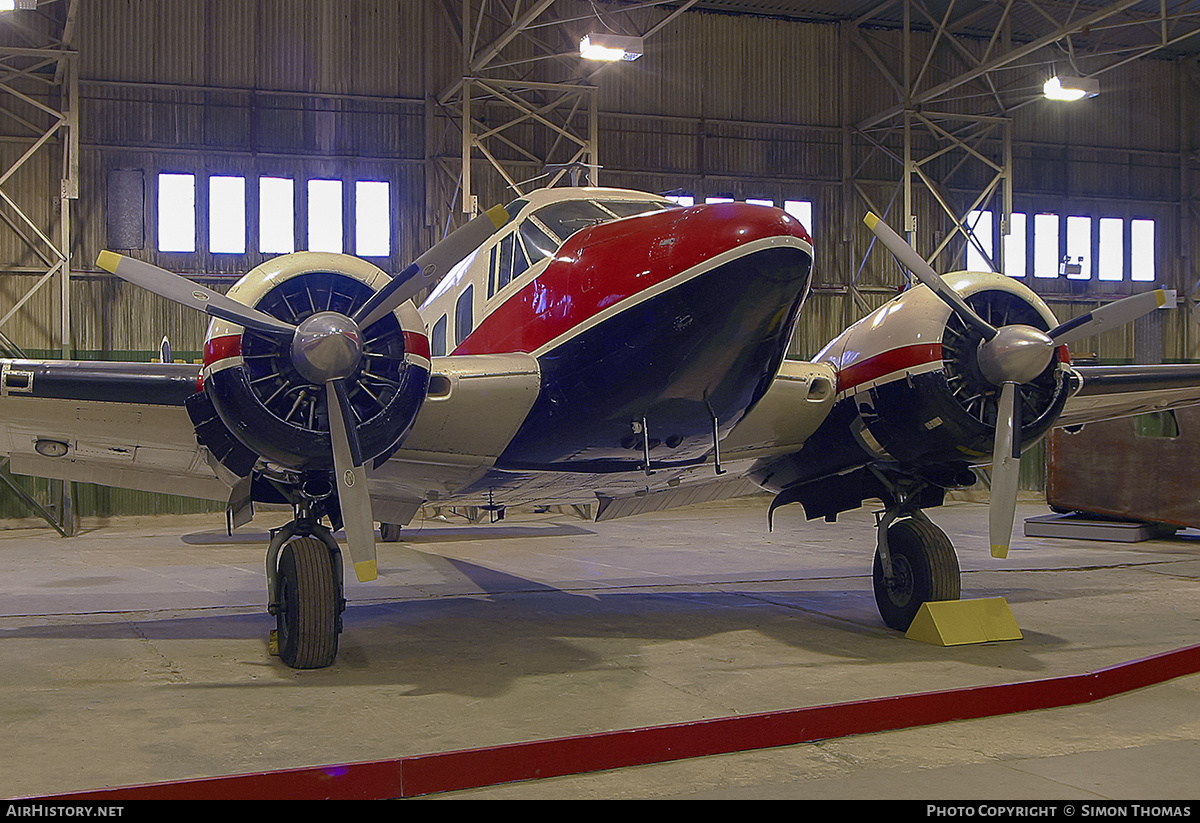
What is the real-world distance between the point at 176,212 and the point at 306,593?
18.0 metres

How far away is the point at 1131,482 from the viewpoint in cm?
1856

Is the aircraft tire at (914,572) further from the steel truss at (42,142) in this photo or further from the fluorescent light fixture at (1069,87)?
the steel truss at (42,142)

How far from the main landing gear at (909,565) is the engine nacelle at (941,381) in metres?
0.66

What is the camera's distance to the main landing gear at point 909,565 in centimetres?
934

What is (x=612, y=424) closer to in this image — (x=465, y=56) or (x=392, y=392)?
(x=392, y=392)

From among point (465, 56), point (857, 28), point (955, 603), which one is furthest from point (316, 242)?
point (955, 603)

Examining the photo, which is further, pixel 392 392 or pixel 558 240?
pixel 558 240

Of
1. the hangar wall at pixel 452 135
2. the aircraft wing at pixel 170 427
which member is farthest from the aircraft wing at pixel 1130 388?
the hangar wall at pixel 452 135

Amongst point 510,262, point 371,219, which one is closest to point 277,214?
point 371,219

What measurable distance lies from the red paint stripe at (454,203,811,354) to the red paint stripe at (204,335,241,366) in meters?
2.06

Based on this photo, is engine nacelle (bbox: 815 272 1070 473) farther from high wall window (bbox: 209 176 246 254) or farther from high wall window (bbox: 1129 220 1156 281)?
high wall window (bbox: 1129 220 1156 281)

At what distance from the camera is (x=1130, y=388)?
977cm

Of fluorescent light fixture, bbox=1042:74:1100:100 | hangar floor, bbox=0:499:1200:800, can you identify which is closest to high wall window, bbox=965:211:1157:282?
fluorescent light fixture, bbox=1042:74:1100:100

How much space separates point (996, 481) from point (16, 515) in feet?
63.6
